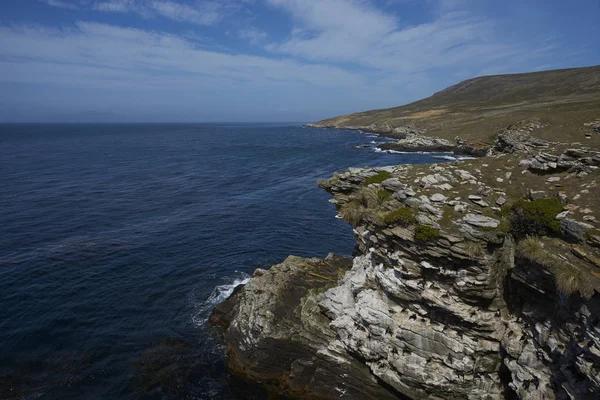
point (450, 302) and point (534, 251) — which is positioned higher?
point (534, 251)

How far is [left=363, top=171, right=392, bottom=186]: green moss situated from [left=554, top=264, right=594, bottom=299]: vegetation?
37.8ft

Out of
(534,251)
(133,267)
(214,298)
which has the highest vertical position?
(534,251)

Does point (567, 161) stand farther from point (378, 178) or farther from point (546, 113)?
point (546, 113)

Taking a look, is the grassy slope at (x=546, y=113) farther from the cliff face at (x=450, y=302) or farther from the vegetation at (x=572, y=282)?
the vegetation at (x=572, y=282)

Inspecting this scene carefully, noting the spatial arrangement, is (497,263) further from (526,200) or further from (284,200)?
(284,200)

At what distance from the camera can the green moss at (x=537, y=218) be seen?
15492mm

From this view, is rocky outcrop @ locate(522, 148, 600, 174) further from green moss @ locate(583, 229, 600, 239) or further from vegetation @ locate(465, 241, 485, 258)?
vegetation @ locate(465, 241, 485, 258)

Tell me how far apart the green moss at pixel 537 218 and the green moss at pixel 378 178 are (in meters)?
8.32

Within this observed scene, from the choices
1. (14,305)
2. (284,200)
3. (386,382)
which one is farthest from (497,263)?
(284,200)

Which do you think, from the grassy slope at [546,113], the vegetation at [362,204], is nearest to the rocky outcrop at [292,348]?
the vegetation at [362,204]

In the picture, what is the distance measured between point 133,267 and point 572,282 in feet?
126

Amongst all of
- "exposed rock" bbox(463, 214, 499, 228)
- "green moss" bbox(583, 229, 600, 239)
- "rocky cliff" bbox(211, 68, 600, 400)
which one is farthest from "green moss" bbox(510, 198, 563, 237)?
"green moss" bbox(583, 229, 600, 239)

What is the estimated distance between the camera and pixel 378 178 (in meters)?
23.2

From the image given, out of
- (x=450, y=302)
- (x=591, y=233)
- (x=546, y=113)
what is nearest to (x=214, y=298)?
(x=450, y=302)
